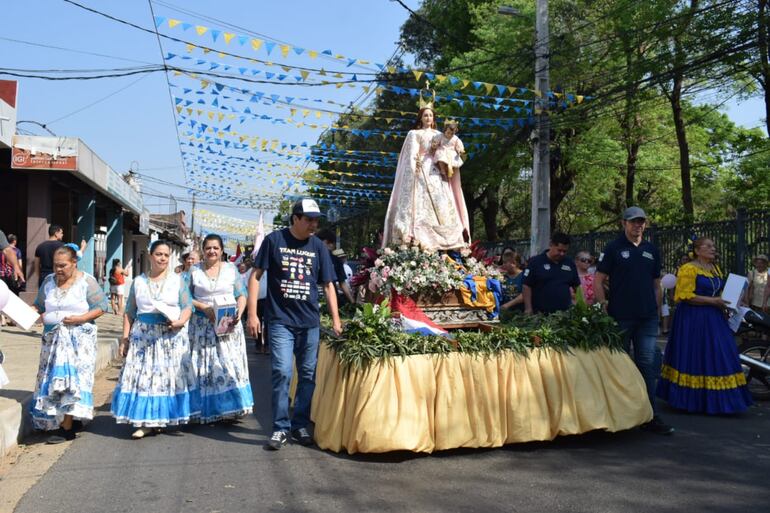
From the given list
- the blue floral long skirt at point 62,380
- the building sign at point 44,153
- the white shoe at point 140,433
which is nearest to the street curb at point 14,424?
the blue floral long skirt at point 62,380

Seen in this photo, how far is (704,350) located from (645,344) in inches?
35.8

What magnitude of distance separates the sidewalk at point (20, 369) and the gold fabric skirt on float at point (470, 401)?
251 centimetres

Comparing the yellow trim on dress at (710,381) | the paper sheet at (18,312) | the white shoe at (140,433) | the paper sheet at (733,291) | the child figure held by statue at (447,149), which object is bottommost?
the white shoe at (140,433)

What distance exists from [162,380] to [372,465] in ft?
7.34

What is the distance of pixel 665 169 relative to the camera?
26609mm

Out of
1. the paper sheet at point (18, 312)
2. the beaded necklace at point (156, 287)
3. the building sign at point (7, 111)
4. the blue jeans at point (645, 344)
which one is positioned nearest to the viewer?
the paper sheet at point (18, 312)

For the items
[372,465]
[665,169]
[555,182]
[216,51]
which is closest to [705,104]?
[665,169]

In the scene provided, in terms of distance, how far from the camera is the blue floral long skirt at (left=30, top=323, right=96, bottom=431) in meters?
5.96

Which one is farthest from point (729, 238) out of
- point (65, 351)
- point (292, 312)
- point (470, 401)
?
point (65, 351)

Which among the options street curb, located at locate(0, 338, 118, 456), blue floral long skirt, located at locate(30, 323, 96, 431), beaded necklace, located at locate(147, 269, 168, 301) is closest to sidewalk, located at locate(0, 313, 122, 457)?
street curb, located at locate(0, 338, 118, 456)

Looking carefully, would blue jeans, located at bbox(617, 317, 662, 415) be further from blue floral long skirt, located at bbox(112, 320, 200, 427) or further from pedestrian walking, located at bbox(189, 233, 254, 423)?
blue floral long skirt, located at bbox(112, 320, 200, 427)

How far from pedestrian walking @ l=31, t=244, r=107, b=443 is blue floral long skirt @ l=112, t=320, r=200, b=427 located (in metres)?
0.31

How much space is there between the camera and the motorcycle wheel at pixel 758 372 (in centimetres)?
771

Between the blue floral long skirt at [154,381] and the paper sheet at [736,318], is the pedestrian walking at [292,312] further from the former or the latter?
the paper sheet at [736,318]
